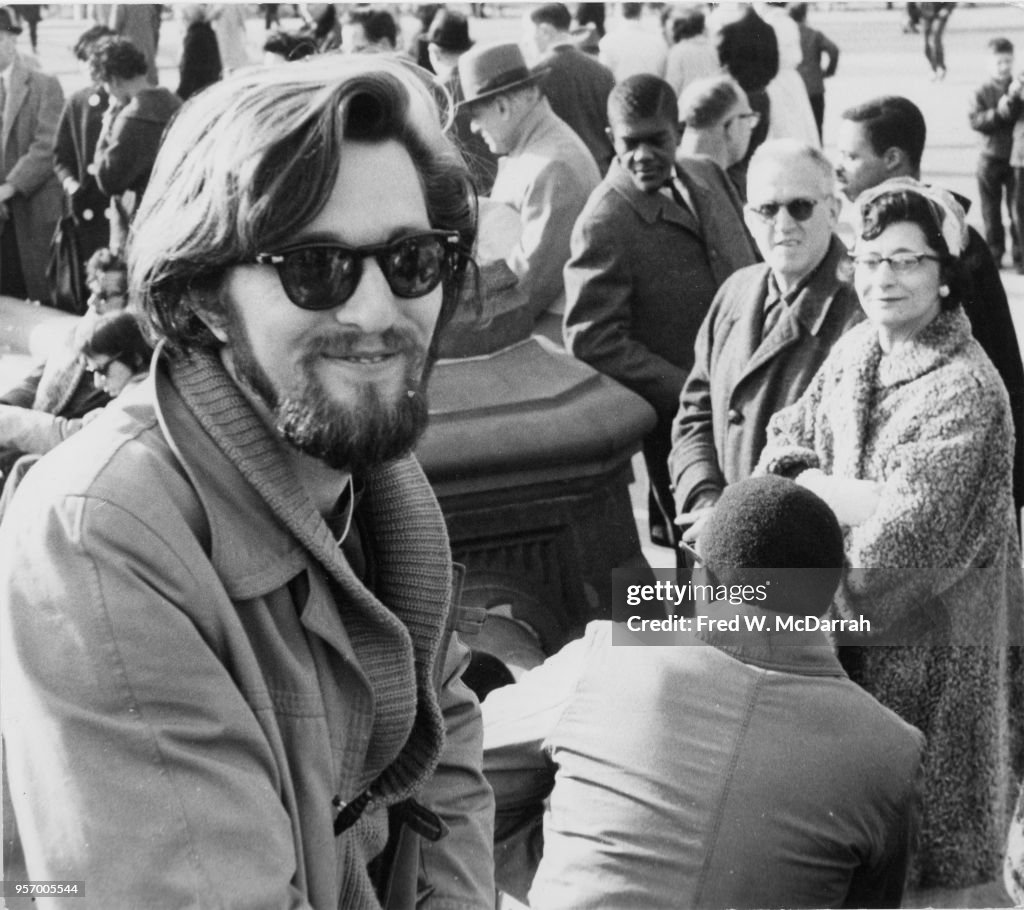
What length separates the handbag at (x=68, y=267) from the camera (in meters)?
6.66

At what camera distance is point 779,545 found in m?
2.64

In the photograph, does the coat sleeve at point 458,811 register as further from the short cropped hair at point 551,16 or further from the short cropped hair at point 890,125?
the short cropped hair at point 551,16

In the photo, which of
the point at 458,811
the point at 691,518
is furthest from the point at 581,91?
the point at 458,811

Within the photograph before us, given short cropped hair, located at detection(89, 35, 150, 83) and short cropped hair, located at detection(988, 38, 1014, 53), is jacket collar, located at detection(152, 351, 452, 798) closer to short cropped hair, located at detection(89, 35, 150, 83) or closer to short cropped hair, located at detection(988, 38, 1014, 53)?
short cropped hair, located at detection(89, 35, 150, 83)

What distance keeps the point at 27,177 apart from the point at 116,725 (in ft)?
19.9

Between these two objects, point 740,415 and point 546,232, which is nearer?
point 740,415

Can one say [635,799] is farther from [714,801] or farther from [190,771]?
[190,771]

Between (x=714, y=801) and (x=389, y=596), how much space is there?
0.98 metres

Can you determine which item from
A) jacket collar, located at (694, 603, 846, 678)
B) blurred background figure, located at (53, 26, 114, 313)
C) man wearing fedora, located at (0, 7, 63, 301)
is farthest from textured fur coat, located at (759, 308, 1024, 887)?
man wearing fedora, located at (0, 7, 63, 301)

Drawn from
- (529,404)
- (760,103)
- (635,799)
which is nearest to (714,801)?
(635,799)

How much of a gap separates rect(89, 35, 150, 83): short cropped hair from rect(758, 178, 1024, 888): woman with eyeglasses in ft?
11.9

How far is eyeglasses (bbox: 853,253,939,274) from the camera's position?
3.34 m

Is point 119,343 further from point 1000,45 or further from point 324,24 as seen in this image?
point 1000,45

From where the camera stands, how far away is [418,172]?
1.62 m
